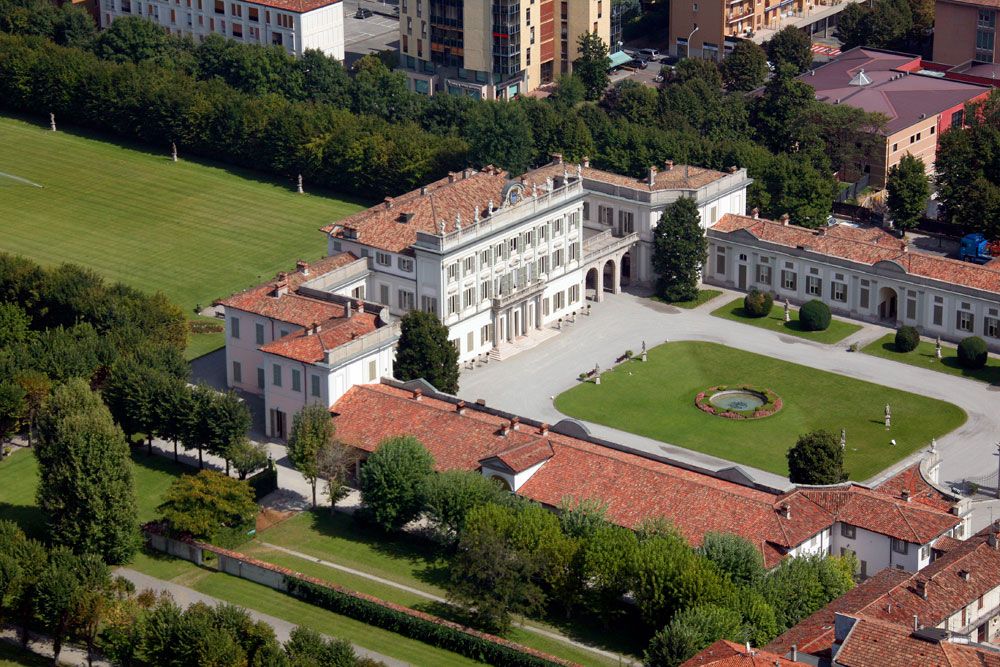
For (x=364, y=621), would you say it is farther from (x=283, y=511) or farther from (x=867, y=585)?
(x=867, y=585)

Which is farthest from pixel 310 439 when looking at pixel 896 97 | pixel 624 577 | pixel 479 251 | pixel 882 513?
pixel 896 97

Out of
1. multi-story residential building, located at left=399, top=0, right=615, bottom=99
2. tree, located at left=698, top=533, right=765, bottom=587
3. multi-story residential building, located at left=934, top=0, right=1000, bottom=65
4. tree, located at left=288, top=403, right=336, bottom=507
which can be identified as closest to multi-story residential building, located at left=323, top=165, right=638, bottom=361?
tree, located at left=288, top=403, right=336, bottom=507

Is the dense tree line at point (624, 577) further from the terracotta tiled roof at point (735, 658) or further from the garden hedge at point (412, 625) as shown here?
the terracotta tiled roof at point (735, 658)

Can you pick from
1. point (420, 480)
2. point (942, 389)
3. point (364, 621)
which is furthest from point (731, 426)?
point (364, 621)

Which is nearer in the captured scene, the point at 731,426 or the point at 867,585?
the point at 867,585

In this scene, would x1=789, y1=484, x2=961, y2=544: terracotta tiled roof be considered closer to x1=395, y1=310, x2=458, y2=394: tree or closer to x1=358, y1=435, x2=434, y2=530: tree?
x1=358, y1=435, x2=434, y2=530: tree

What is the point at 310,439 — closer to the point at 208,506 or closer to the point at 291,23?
the point at 208,506
